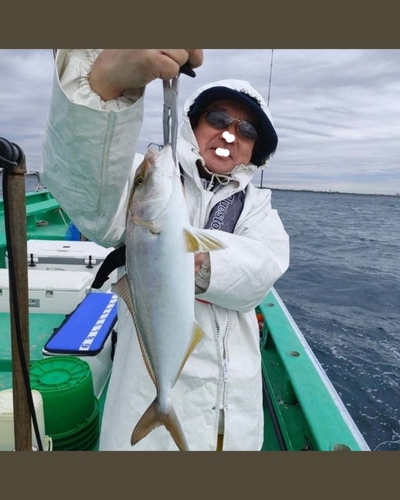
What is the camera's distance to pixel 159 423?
68.6 inches

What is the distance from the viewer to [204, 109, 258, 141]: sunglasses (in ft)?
7.45

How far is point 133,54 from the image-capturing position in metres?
1.34

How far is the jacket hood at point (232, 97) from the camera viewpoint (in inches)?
90.4

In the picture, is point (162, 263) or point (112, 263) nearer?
point (162, 263)

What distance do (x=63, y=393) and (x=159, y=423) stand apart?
126 centimetres

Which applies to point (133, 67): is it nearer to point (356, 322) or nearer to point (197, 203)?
point (197, 203)

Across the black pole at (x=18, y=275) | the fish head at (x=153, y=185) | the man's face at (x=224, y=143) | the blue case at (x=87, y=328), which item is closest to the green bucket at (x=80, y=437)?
the blue case at (x=87, y=328)

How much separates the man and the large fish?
0.44 feet

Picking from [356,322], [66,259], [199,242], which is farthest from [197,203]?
[356,322]

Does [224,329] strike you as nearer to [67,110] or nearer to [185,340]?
[185,340]

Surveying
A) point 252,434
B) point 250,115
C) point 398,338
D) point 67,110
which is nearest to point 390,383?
point 398,338

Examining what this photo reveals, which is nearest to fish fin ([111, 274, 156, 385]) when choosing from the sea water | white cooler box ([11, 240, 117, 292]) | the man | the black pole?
the man

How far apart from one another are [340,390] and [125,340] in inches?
224

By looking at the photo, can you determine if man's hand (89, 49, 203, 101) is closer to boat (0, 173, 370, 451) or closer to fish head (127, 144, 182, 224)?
fish head (127, 144, 182, 224)
